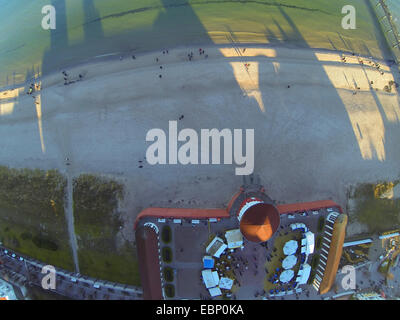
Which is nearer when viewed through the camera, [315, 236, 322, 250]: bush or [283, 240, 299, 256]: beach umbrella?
[283, 240, 299, 256]: beach umbrella

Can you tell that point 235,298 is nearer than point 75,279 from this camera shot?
Yes

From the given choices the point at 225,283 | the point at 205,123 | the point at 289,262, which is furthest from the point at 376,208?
the point at 205,123

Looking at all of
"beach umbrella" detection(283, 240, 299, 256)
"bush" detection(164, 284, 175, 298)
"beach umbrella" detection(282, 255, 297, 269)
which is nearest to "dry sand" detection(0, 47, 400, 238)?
"beach umbrella" detection(283, 240, 299, 256)

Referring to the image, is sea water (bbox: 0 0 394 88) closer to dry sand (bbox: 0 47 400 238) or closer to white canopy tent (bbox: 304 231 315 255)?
dry sand (bbox: 0 47 400 238)

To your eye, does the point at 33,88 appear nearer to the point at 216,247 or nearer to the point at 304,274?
the point at 216,247

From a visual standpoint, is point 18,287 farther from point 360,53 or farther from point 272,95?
point 360,53
